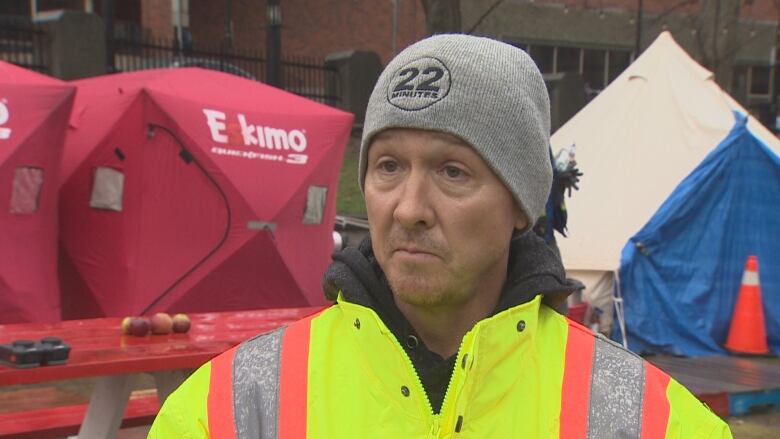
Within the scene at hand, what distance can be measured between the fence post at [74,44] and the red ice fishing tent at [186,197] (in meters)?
7.30

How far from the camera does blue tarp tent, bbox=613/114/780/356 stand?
8930 mm

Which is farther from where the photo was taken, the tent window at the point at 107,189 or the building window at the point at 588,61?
the building window at the point at 588,61

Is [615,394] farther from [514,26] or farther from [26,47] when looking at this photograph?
[514,26]

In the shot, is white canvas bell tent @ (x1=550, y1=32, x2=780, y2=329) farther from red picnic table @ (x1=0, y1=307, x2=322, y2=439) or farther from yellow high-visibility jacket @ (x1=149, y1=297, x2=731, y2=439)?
yellow high-visibility jacket @ (x1=149, y1=297, x2=731, y2=439)

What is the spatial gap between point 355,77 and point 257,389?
19.3 meters

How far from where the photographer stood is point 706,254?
29.6 feet

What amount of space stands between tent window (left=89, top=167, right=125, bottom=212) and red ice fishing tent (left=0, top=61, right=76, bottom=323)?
0.52 m

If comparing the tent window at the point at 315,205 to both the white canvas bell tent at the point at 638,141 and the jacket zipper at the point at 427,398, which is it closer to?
the white canvas bell tent at the point at 638,141

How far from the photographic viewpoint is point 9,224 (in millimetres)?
7391

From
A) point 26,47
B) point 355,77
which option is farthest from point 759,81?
point 26,47

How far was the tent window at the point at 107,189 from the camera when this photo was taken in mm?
8227

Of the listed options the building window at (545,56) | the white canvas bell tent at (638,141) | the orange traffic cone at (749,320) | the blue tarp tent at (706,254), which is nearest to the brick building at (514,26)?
the building window at (545,56)

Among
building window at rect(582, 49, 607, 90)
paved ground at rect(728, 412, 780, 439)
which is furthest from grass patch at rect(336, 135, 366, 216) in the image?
building window at rect(582, 49, 607, 90)

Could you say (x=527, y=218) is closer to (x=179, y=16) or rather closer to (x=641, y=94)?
(x=641, y=94)
